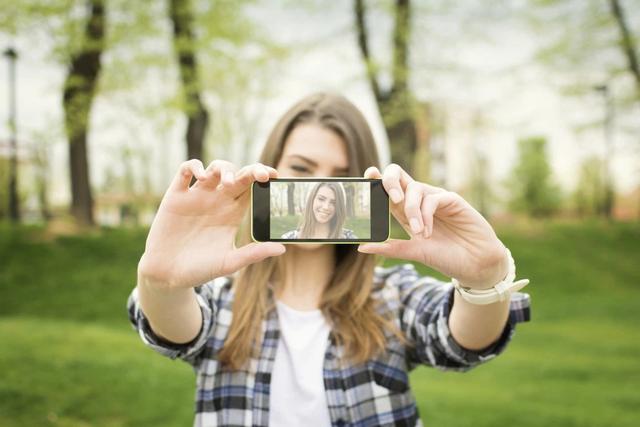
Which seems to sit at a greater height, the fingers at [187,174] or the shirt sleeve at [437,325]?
the fingers at [187,174]

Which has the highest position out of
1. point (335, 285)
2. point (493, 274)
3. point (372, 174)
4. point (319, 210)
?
point (372, 174)

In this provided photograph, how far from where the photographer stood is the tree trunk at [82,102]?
42.8 ft

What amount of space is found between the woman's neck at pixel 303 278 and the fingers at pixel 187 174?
0.73 m

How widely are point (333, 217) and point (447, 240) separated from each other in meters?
0.36

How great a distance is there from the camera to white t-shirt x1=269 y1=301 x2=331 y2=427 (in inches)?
78.6

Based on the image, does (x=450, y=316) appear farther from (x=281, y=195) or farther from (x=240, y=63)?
(x=240, y=63)

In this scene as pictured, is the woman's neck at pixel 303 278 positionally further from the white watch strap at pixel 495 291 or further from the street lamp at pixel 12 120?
the street lamp at pixel 12 120

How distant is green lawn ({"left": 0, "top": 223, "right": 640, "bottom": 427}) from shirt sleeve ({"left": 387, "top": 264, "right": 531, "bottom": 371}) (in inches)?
128

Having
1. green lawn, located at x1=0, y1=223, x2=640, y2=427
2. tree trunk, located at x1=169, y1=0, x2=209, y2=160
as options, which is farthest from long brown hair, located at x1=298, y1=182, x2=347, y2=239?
tree trunk, located at x1=169, y1=0, x2=209, y2=160

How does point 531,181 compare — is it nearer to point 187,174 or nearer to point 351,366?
point 351,366

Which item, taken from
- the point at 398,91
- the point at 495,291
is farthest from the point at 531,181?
the point at 495,291

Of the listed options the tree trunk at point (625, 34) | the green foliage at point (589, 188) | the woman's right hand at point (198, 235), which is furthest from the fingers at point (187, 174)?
the green foliage at point (589, 188)

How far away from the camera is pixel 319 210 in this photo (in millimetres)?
1765

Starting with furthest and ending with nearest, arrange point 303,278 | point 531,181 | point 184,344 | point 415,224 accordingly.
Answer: point 531,181
point 303,278
point 184,344
point 415,224
